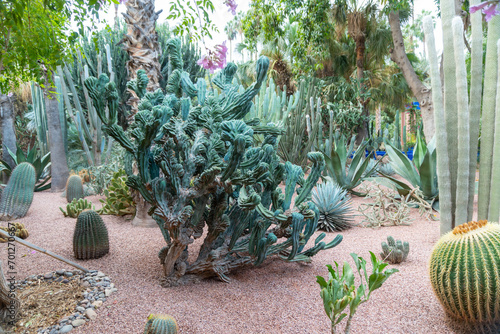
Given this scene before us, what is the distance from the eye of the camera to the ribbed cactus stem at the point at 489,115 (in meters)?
2.76

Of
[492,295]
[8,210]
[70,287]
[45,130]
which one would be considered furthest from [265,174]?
[45,130]

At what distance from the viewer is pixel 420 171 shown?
15.6ft

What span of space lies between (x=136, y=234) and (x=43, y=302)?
166 centimetres

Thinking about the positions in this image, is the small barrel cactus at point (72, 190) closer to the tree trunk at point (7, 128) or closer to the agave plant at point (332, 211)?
the tree trunk at point (7, 128)

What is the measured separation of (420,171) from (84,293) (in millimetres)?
4349

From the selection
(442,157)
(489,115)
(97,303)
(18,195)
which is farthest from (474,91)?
(18,195)

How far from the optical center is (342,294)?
1616mm

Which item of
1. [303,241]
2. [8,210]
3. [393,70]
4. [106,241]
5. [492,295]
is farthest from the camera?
[393,70]

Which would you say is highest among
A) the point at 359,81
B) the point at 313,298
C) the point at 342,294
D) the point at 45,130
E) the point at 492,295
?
the point at 359,81

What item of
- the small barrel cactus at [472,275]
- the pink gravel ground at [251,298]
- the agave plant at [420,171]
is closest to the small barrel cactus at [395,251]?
the pink gravel ground at [251,298]

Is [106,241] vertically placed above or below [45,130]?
below

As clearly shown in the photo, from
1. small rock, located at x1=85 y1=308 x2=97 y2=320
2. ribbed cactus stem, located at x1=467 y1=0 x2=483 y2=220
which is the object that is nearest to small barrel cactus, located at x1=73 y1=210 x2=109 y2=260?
small rock, located at x1=85 y1=308 x2=97 y2=320

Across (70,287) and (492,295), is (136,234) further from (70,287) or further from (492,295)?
(492,295)

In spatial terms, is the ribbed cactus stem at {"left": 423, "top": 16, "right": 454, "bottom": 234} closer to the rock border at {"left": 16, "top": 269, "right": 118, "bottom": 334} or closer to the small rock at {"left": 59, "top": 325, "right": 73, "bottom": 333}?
the rock border at {"left": 16, "top": 269, "right": 118, "bottom": 334}
